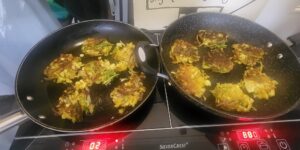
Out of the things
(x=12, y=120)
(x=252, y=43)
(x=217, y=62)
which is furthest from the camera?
(x=252, y=43)

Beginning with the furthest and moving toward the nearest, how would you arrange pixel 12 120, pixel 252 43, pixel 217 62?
pixel 252 43 < pixel 217 62 < pixel 12 120

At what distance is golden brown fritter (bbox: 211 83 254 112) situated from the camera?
0.73 m

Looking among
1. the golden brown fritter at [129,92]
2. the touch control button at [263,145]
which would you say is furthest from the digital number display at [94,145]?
the touch control button at [263,145]

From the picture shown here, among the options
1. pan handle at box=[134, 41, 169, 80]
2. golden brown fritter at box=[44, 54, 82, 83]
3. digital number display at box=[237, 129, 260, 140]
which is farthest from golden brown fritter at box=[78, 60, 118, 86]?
digital number display at box=[237, 129, 260, 140]

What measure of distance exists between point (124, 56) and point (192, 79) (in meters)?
0.26

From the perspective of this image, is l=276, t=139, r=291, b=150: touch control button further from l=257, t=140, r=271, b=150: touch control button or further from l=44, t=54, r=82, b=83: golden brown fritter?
l=44, t=54, r=82, b=83: golden brown fritter

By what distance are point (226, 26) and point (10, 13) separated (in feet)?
2.57

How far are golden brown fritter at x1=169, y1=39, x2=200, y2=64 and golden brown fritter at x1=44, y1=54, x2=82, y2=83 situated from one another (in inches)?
13.7

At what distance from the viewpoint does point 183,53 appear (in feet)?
2.82

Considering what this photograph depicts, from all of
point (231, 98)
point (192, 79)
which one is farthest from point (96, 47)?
point (231, 98)

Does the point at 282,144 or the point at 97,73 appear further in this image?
the point at 97,73

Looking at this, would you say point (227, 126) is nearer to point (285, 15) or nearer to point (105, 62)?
point (105, 62)

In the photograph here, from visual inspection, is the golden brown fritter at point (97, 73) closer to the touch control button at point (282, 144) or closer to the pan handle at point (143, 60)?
the pan handle at point (143, 60)

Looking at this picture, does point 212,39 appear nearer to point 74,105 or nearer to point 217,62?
point 217,62
